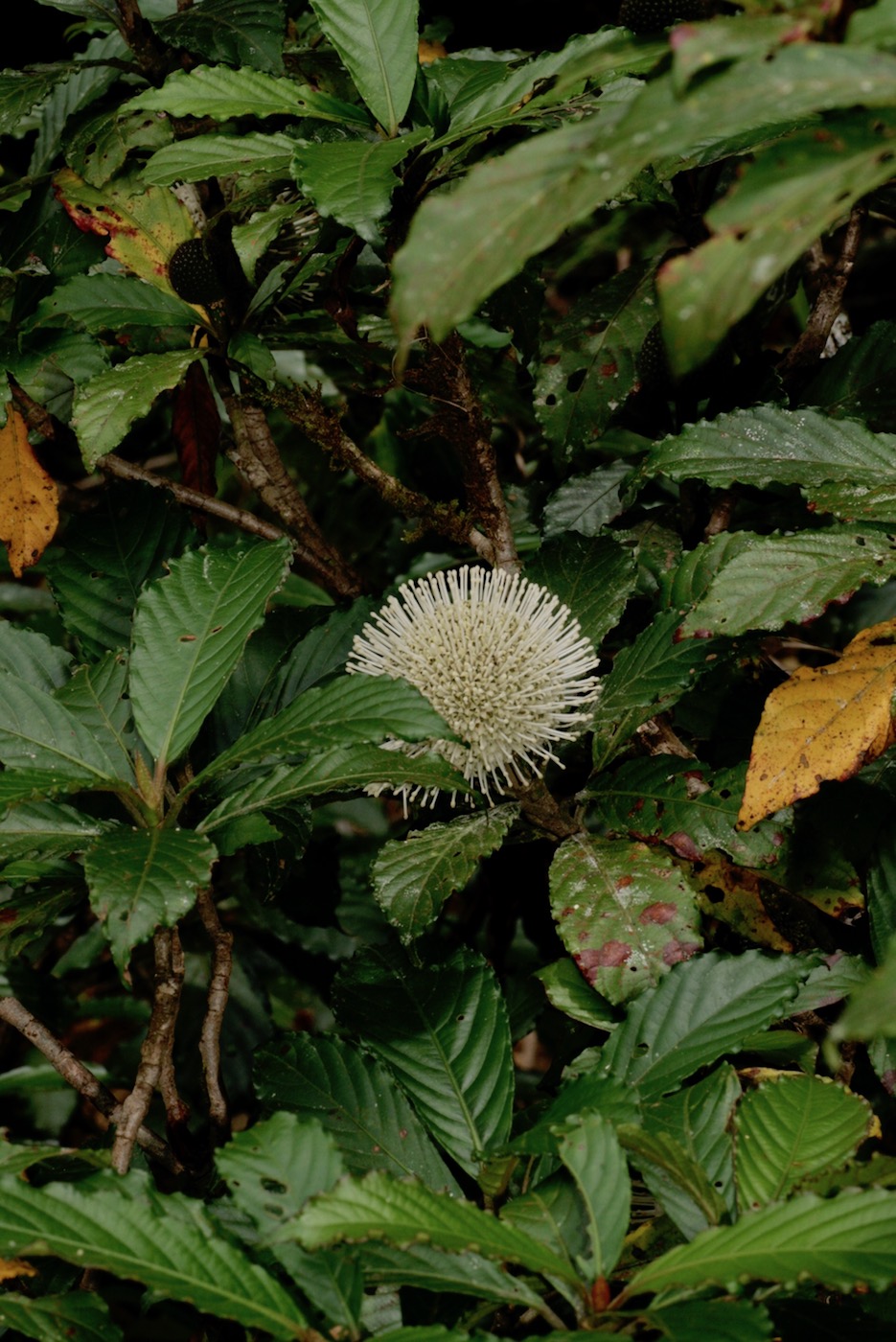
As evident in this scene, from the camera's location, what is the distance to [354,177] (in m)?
0.76

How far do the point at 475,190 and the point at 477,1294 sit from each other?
1.75ft

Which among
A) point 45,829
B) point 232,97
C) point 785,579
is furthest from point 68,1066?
point 232,97

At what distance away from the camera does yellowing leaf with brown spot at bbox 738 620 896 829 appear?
77 cm

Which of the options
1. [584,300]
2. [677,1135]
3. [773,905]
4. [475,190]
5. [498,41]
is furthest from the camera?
[498,41]

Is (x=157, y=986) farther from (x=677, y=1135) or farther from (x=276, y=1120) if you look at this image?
(x=677, y=1135)

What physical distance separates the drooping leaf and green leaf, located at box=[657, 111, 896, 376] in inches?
23.0

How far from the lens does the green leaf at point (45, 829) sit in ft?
2.39

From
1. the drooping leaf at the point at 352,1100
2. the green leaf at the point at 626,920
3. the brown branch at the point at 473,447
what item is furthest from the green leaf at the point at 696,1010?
the brown branch at the point at 473,447

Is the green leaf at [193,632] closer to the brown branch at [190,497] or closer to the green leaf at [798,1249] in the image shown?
the brown branch at [190,497]

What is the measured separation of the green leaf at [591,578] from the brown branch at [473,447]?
0.12 feet

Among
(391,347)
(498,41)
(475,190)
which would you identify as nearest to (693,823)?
(475,190)

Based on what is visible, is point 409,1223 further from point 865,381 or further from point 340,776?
point 865,381

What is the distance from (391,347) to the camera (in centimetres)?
121

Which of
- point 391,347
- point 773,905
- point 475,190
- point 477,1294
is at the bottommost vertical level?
point 773,905
